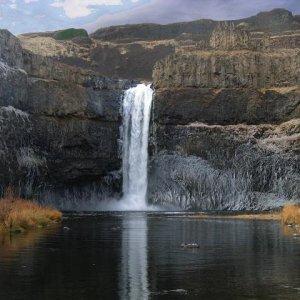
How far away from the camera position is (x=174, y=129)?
4006 inches

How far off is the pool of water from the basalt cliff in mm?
55268

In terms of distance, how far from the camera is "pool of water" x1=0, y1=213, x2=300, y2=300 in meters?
18.9

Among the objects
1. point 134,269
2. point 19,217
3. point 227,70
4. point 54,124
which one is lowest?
point 134,269

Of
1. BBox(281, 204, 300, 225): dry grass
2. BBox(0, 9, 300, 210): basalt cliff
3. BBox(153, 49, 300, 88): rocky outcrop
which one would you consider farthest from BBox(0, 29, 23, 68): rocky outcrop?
BBox(281, 204, 300, 225): dry grass

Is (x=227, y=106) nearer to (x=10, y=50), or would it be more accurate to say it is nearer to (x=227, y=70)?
(x=227, y=70)

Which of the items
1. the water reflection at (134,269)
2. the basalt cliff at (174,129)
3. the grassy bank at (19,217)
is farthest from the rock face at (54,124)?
the water reflection at (134,269)

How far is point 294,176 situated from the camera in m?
94.7

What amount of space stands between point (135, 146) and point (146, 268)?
77.5 m

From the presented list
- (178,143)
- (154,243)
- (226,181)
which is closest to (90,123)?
(178,143)

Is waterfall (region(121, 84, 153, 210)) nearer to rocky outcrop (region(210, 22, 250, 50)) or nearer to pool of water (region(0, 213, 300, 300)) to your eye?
rocky outcrop (region(210, 22, 250, 50))

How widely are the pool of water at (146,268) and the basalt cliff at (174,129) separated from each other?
181ft

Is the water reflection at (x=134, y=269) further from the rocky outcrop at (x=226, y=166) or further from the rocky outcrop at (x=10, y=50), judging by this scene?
the rocky outcrop at (x=226, y=166)

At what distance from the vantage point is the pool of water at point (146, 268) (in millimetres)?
18938

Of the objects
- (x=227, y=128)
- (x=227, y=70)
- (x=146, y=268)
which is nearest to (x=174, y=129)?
(x=227, y=128)
